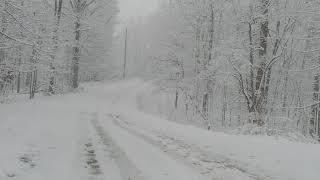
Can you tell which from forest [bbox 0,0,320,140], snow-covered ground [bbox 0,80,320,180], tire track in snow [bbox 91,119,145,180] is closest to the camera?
tire track in snow [bbox 91,119,145,180]

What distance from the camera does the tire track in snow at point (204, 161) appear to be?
677 cm

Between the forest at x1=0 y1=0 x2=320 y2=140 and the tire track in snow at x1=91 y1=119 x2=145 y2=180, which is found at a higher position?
the forest at x1=0 y1=0 x2=320 y2=140

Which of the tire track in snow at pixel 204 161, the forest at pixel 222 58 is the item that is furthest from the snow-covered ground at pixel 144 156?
the forest at pixel 222 58

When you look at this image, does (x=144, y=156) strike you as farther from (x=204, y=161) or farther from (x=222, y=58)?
(x=222, y=58)

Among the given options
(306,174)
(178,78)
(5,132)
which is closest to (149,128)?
(5,132)

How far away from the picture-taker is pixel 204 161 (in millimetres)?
7930

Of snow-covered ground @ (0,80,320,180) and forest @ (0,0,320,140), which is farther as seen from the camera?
forest @ (0,0,320,140)

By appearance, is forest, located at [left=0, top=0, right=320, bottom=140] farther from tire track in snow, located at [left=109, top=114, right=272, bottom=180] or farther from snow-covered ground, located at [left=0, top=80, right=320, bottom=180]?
tire track in snow, located at [left=109, top=114, right=272, bottom=180]

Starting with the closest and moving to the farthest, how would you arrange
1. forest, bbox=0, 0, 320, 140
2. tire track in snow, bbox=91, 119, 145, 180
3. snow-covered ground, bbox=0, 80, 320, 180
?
tire track in snow, bbox=91, 119, 145, 180
snow-covered ground, bbox=0, 80, 320, 180
forest, bbox=0, 0, 320, 140

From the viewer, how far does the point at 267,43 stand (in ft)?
53.1

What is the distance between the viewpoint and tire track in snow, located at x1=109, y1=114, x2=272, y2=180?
677cm

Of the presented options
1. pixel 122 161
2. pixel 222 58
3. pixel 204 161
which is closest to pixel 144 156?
pixel 122 161

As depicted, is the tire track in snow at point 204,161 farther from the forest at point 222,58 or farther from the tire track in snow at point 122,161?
the forest at point 222,58

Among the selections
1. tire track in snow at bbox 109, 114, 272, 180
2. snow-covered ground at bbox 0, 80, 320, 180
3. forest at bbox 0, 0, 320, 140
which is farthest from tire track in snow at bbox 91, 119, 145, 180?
forest at bbox 0, 0, 320, 140
